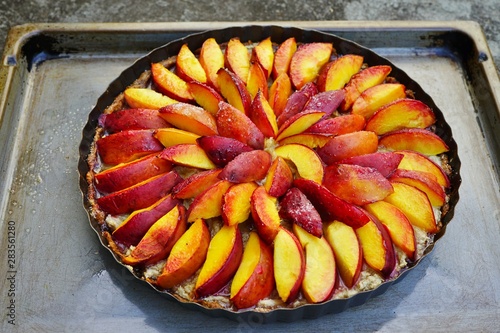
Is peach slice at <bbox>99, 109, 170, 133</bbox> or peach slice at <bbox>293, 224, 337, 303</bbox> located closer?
peach slice at <bbox>293, 224, 337, 303</bbox>

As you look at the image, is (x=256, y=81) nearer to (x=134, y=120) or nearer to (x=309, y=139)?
(x=309, y=139)

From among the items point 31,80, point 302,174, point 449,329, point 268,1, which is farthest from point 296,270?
point 268,1

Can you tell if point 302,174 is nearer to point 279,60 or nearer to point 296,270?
point 296,270

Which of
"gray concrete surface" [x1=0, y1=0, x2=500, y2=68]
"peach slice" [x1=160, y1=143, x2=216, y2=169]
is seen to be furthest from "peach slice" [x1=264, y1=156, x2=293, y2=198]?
"gray concrete surface" [x1=0, y1=0, x2=500, y2=68]

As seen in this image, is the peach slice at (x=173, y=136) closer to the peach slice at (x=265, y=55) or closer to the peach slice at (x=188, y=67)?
the peach slice at (x=188, y=67)

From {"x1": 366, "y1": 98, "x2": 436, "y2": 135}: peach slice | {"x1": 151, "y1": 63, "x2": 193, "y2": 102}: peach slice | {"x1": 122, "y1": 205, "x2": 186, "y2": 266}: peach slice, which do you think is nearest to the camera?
{"x1": 122, "y1": 205, "x2": 186, "y2": 266}: peach slice

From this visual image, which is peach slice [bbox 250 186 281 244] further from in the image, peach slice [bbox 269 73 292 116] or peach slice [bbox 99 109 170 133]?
peach slice [bbox 99 109 170 133]
